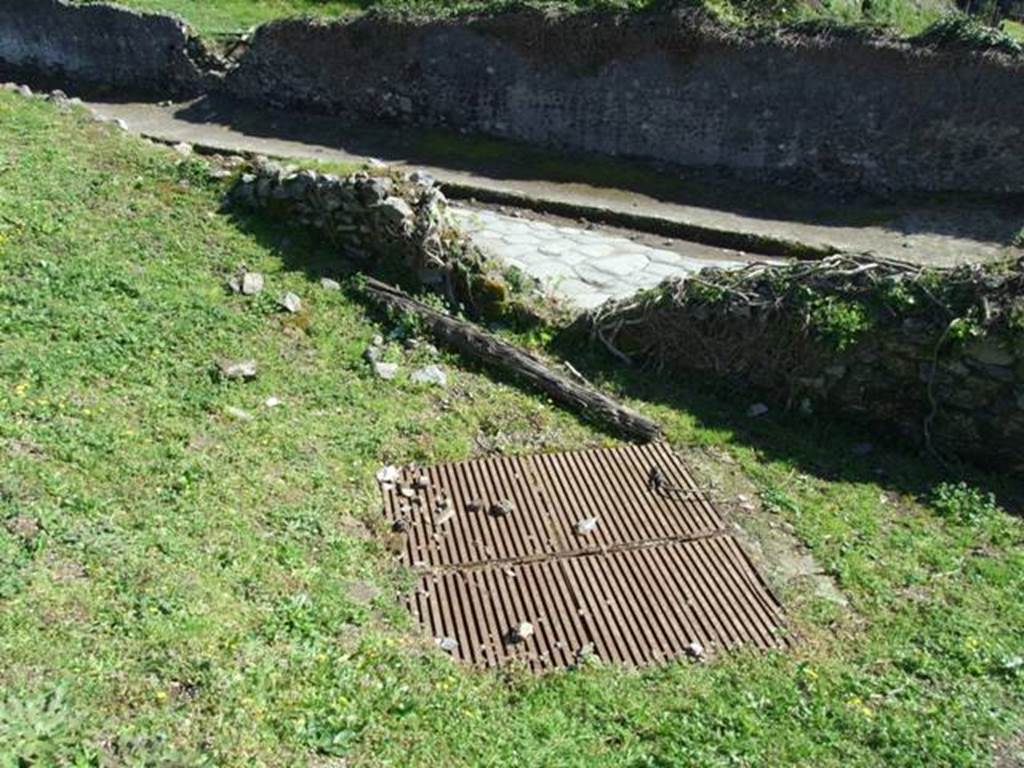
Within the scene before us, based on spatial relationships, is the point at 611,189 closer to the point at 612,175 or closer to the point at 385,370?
the point at 612,175

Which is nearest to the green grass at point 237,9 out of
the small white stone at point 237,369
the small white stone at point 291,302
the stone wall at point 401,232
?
the stone wall at point 401,232

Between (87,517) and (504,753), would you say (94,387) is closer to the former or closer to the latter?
(87,517)

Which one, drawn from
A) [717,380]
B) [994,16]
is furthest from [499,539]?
[994,16]

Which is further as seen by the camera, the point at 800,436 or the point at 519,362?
the point at 519,362

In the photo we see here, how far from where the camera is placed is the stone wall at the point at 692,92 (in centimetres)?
1155

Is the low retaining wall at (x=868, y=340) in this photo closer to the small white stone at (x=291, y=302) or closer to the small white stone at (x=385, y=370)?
the small white stone at (x=385, y=370)

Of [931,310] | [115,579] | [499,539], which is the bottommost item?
[499,539]

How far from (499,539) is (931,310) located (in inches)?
147

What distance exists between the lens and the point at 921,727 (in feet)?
14.6

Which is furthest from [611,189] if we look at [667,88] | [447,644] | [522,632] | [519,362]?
[447,644]

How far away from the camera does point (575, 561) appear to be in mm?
5660

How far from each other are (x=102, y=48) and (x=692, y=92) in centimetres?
1060

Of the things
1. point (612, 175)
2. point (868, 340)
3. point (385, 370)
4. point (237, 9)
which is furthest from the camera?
point (237, 9)

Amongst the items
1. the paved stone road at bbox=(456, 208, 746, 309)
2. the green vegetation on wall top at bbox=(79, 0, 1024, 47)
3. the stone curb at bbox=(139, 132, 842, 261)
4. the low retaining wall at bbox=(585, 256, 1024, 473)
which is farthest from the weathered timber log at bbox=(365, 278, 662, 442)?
the green vegetation on wall top at bbox=(79, 0, 1024, 47)
